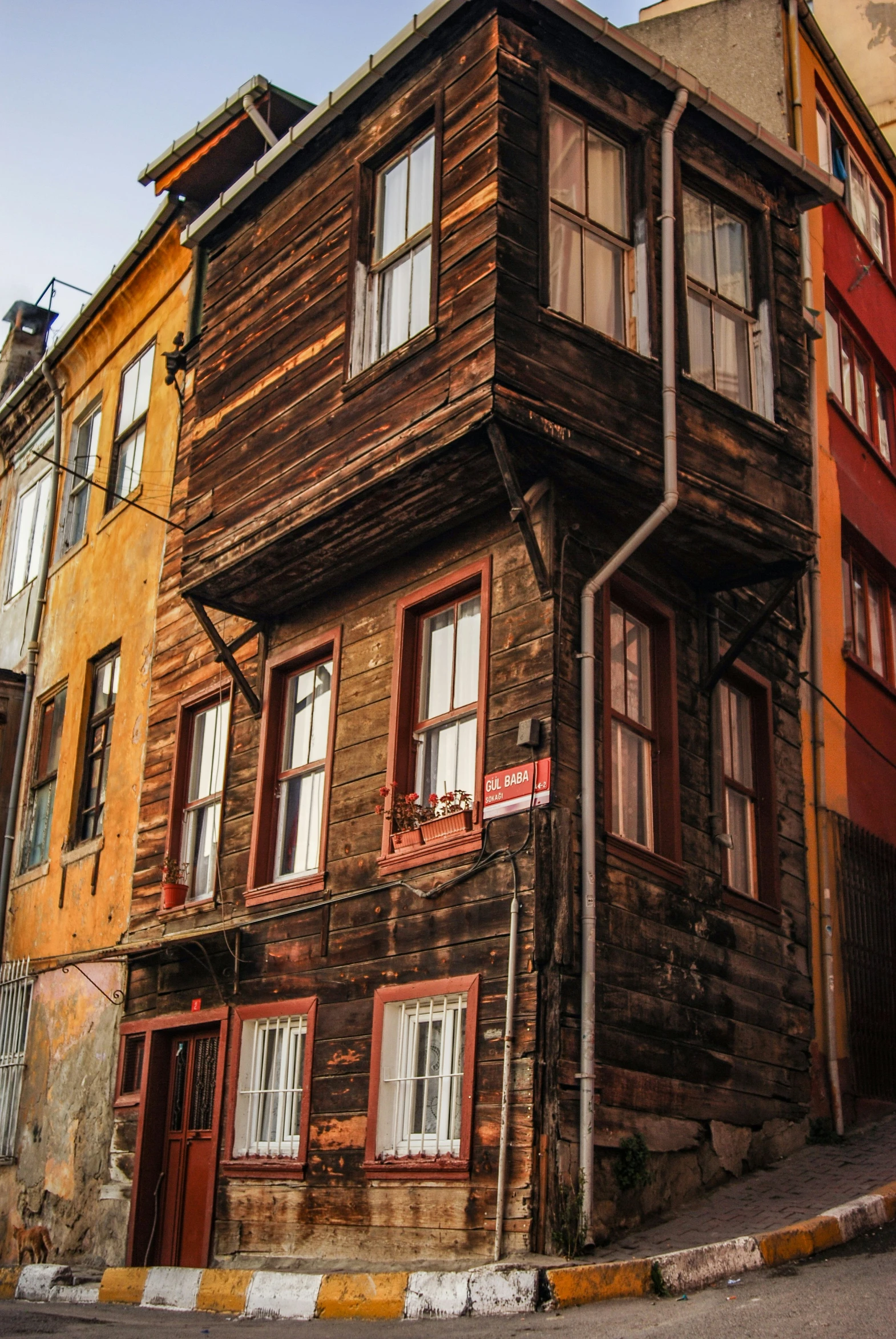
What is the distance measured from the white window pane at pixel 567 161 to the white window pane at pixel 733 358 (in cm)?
160

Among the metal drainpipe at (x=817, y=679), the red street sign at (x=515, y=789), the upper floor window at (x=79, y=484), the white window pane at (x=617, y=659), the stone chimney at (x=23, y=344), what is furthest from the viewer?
the stone chimney at (x=23, y=344)

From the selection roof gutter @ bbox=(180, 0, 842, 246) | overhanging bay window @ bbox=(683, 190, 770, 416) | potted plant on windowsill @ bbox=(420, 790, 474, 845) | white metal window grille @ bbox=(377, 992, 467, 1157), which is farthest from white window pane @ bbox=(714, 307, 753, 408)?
white metal window grille @ bbox=(377, 992, 467, 1157)

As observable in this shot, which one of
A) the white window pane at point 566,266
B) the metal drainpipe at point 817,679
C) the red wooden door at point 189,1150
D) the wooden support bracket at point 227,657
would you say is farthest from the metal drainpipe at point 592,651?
the red wooden door at point 189,1150

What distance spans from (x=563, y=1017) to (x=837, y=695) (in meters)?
5.66

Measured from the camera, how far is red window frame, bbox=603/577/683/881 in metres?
9.29

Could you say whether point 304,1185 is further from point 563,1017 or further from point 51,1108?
point 51,1108

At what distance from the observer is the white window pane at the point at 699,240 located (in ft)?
35.7

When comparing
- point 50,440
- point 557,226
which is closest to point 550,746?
point 557,226

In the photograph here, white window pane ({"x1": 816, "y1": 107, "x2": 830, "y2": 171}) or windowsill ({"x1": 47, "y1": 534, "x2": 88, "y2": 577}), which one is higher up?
white window pane ({"x1": 816, "y1": 107, "x2": 830, "y2": 171})

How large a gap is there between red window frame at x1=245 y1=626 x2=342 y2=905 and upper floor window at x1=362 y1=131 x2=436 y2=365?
2.36 meters

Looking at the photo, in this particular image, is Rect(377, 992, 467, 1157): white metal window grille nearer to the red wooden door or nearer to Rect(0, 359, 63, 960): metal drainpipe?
the red wooden door

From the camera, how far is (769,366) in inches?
436

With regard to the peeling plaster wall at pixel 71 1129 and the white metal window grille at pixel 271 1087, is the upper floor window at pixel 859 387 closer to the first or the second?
the white metal window grille at pixel 271 1087

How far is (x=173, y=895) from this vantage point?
12.1 meters
